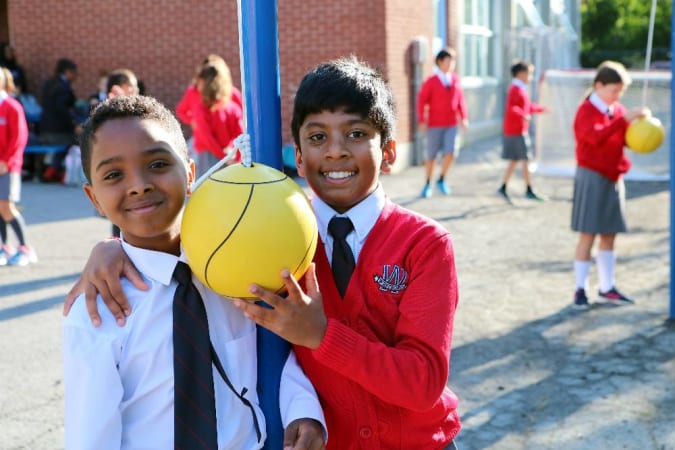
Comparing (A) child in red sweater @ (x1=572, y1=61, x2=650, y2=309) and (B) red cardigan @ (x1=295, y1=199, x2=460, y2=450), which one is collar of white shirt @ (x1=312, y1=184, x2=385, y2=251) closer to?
(B) red cardigan @ (x1=295, y1=199, x2=460, y2=450)

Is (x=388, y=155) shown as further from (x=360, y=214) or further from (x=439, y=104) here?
(x=439, y=104)

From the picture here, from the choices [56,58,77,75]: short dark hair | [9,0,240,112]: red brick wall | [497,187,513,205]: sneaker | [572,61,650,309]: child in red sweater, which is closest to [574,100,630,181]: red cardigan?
[572,61,650,309]: child in red sweater

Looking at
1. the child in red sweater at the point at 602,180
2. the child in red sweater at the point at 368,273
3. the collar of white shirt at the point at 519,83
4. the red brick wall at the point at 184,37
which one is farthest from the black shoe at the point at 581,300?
the red brick wall at the point at 184,37

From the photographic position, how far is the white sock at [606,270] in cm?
662

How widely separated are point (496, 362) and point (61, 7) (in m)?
12.7

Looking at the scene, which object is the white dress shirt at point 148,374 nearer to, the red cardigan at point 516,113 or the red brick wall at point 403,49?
the red cardigan at point 516,113

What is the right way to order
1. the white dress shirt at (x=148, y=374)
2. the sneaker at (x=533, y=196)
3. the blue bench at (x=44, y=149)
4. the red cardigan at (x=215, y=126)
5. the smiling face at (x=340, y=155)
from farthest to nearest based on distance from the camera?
1. the blue bench at (x=44, y=149)
2. the sneaker at (x=533, y=196)
3. the red cardigan at (x=215, y=126)
4. the smiling face at (x=340, y=155)
5. the white dress shirt at (x=148, y=374)

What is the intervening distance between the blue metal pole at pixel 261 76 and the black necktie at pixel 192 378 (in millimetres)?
454

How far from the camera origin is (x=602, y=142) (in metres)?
6.59

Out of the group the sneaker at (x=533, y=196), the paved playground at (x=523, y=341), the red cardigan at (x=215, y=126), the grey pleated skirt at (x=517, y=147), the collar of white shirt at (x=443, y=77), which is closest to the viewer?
the paved playground at (x=523, y=341)

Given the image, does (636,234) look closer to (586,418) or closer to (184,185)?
(586,418)

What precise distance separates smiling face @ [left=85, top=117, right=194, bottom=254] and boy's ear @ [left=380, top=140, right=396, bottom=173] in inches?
22.2

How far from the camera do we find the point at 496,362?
5.26 metres

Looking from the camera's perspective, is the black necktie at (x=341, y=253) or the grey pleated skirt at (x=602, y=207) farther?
the grey pleated skirt at (x=602, y=207)
